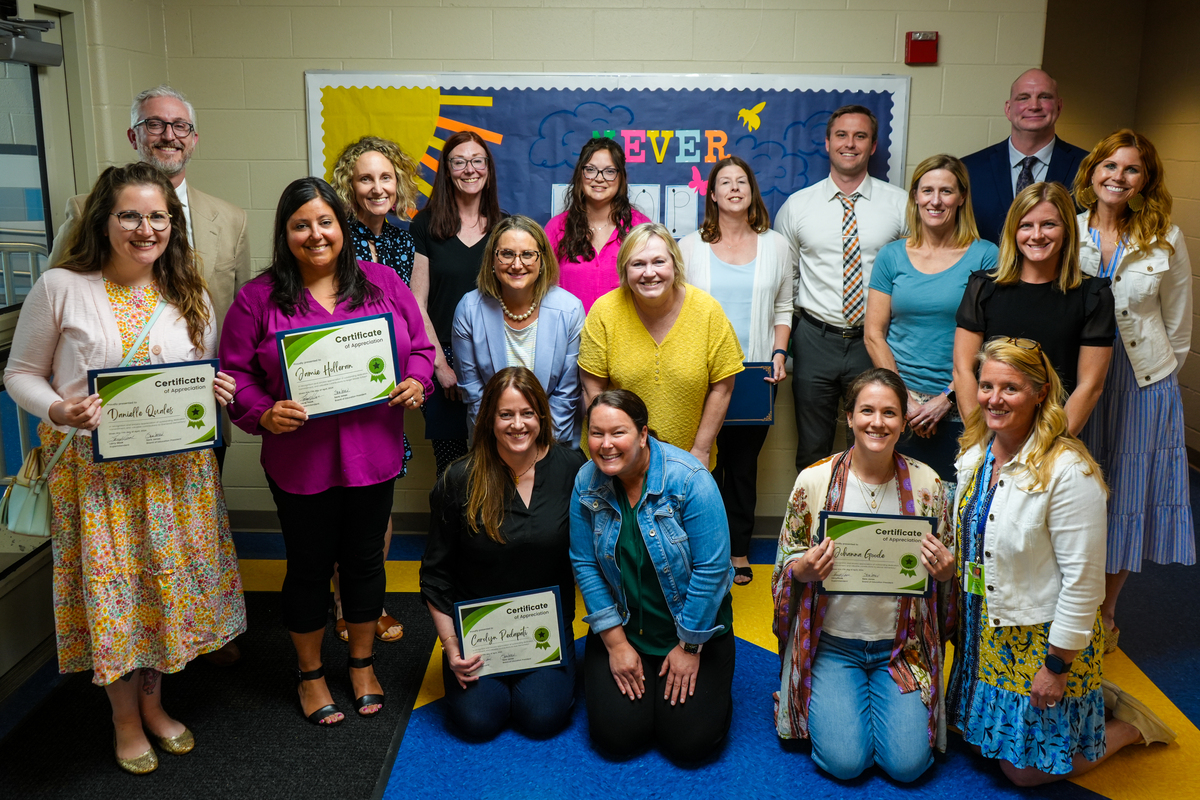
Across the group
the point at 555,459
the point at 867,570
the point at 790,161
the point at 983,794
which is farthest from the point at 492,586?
the point at 790,161

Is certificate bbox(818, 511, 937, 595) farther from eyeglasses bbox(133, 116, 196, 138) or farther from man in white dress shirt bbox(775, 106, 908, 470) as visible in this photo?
eyeglasses bbox(133, 116, 196, 138)

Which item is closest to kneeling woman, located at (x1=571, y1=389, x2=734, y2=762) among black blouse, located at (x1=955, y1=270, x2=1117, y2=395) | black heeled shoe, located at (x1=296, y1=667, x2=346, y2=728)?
black heeled shoe, located at (x1=296, y1=667, x2=346, y2=728)

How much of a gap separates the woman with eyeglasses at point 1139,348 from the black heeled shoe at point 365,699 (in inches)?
98.4

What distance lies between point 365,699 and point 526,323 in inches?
52.2

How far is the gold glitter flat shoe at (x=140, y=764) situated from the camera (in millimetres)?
2602

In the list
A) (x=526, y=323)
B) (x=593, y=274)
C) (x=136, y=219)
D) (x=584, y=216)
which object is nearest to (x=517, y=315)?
(x=526, y=323)

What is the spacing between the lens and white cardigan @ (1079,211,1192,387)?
3.01 meters

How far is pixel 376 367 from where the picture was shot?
266cm

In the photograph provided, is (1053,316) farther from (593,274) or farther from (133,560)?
(133,560)

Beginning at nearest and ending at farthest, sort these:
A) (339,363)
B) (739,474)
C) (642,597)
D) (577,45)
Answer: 1. (339,363)
2. (642,597)
3. (739,474)
4. (577,45)

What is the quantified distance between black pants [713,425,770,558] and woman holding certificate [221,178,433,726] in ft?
4.80

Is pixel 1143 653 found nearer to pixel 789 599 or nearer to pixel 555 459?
pixel 789 599

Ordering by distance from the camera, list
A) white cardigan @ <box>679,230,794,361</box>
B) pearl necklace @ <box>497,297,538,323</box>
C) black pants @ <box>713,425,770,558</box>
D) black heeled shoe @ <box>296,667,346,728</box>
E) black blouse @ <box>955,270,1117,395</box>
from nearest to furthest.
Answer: black heeled shoe @ <box>296,667,346,728</box> < black blouse @ <box>955,270,1117,395</box> < pearl necklace @ <box>497,297,538,323</box> < white cardigan @ <box>679,230,794,361</box> < black pants @ <box>713,425,770,558</box>

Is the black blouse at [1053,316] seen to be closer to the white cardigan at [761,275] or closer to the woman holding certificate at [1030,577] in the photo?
the woman holding certificate at [1030,577]
